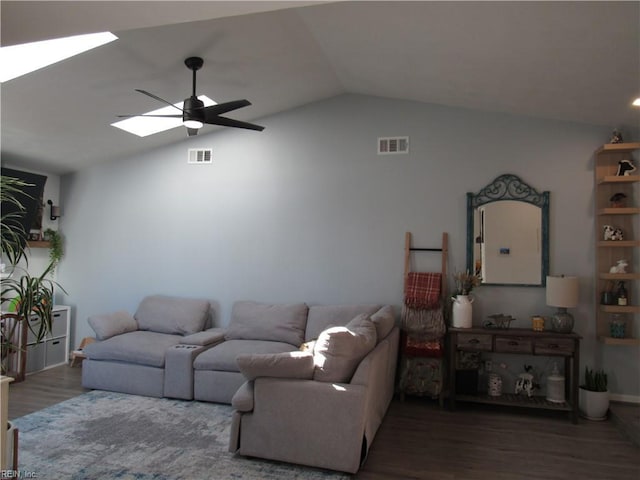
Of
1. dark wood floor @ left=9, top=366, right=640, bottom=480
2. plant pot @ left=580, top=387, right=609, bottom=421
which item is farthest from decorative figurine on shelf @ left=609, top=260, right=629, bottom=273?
dark wood floor @ left=9, top=366, right=640, bottom=480

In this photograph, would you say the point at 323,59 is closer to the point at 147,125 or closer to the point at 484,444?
the point at 147,125

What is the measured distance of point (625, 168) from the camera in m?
4.20

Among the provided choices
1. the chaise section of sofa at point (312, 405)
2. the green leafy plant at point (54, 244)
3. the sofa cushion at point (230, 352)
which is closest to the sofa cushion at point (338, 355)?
the chaise section of sofa at point (312, 405)

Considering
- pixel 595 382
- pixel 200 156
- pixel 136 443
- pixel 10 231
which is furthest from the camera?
pixel 200 156

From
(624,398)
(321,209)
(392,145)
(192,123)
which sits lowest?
(624,398)

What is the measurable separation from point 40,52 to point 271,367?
3023 mm

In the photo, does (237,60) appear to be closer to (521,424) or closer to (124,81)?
(124,81)

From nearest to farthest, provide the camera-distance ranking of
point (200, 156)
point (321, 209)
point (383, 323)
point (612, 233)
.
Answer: point (383, 323), point (612, 233), point (321, 209), point (200, 156)

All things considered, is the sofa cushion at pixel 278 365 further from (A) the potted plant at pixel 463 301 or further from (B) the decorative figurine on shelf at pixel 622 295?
(B) the decorative figurine on shelf at pixel 622 295

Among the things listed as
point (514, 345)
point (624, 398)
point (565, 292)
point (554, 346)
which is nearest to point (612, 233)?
point (565, 292)

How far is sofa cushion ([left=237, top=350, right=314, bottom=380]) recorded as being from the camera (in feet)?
9.91

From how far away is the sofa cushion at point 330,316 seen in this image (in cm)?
462

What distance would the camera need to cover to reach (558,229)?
177 inches

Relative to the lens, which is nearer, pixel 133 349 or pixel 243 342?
pixel 133 349
